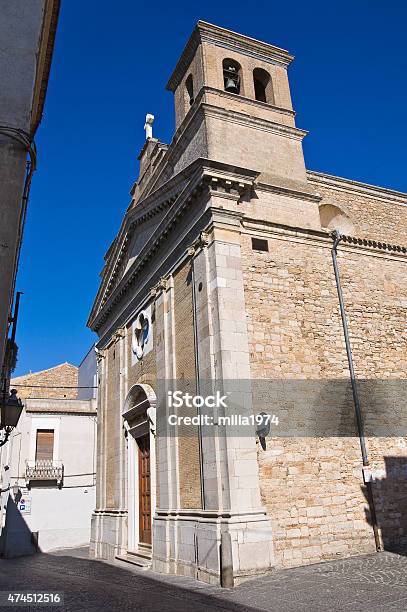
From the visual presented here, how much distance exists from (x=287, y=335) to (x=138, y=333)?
537cm

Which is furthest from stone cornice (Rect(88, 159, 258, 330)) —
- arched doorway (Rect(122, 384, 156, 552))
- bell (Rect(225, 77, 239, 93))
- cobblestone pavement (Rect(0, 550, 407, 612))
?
cobblestone pavement (Rect(0, 550, 407, 612))

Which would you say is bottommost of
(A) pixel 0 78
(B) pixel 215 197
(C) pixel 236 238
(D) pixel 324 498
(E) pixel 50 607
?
(E) pixel 50 607

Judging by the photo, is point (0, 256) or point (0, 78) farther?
point (0, 78)

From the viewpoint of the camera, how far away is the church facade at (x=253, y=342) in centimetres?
894

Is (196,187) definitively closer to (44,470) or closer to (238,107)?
(238,107)

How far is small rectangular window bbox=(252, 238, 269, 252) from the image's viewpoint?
10.6 metres

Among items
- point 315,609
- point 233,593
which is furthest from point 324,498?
point 315,609

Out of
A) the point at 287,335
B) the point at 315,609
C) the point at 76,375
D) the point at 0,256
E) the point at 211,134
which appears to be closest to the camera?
the point at 0,256

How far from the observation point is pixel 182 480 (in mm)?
10266

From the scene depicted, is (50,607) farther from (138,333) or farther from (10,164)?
(138,333)

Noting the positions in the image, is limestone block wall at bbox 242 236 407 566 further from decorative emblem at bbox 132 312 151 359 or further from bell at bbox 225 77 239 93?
bell at bbox 225 77 239 93

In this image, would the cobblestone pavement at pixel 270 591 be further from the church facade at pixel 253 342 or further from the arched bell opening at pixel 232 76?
the arched bell opening at pixel 232 76

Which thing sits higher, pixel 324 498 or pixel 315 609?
pixel 324 498

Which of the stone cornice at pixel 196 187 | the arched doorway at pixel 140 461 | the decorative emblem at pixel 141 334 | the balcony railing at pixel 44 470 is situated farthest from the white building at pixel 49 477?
the stone cornice at pixel 196 187
